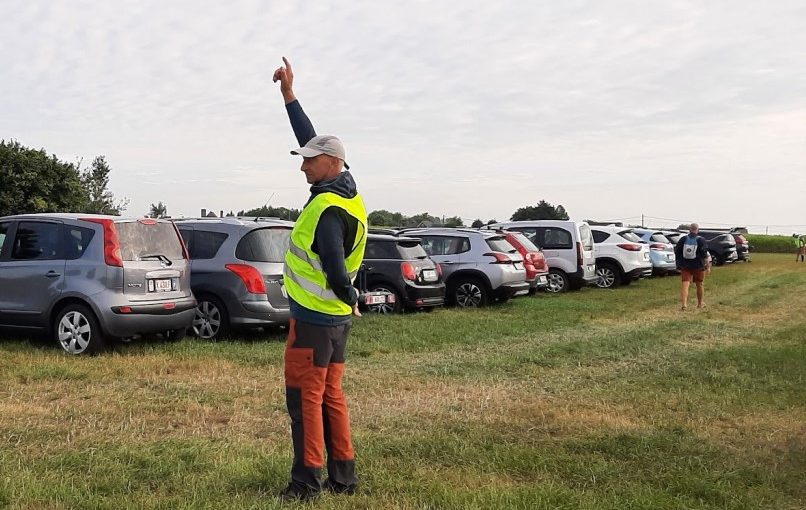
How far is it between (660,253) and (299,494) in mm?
22473

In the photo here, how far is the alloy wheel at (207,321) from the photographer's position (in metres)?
9.92

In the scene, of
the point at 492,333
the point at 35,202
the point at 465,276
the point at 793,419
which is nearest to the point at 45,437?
the point at 793,419

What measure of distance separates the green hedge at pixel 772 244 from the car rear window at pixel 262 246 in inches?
2211

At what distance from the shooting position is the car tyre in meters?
21.1

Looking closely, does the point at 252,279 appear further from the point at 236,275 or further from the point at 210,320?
the point at 210,320

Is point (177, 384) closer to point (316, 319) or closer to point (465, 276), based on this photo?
point (316, 319)

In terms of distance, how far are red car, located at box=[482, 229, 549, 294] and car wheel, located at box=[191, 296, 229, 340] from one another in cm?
735

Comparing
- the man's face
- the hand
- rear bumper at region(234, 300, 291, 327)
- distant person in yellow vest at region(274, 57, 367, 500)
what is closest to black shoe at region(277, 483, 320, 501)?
distant person in yellow vest at region(274, 57, 367, 500)

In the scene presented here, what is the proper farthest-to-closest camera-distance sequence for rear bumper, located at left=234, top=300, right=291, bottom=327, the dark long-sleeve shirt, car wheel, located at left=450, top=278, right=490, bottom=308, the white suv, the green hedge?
1. the green hedge
2. the white suv
3. car wheel, located at left=450, top=278, right=490, bottom=308
4. rear bumper, located at left=234, top=300, right=291, bottom=327
5. the dark long-sleeve shirt

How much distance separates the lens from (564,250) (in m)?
18.7

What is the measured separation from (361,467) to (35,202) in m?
23.8

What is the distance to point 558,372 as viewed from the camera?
8.32m

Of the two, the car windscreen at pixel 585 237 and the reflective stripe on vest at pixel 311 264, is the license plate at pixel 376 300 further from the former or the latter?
the reflective stripe on vest at pixel 311 264

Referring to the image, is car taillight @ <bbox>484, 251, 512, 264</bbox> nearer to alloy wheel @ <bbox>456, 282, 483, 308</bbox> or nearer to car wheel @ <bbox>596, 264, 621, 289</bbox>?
alloy wheel @ <bbox>456, 282, 483, 308</bbox>
